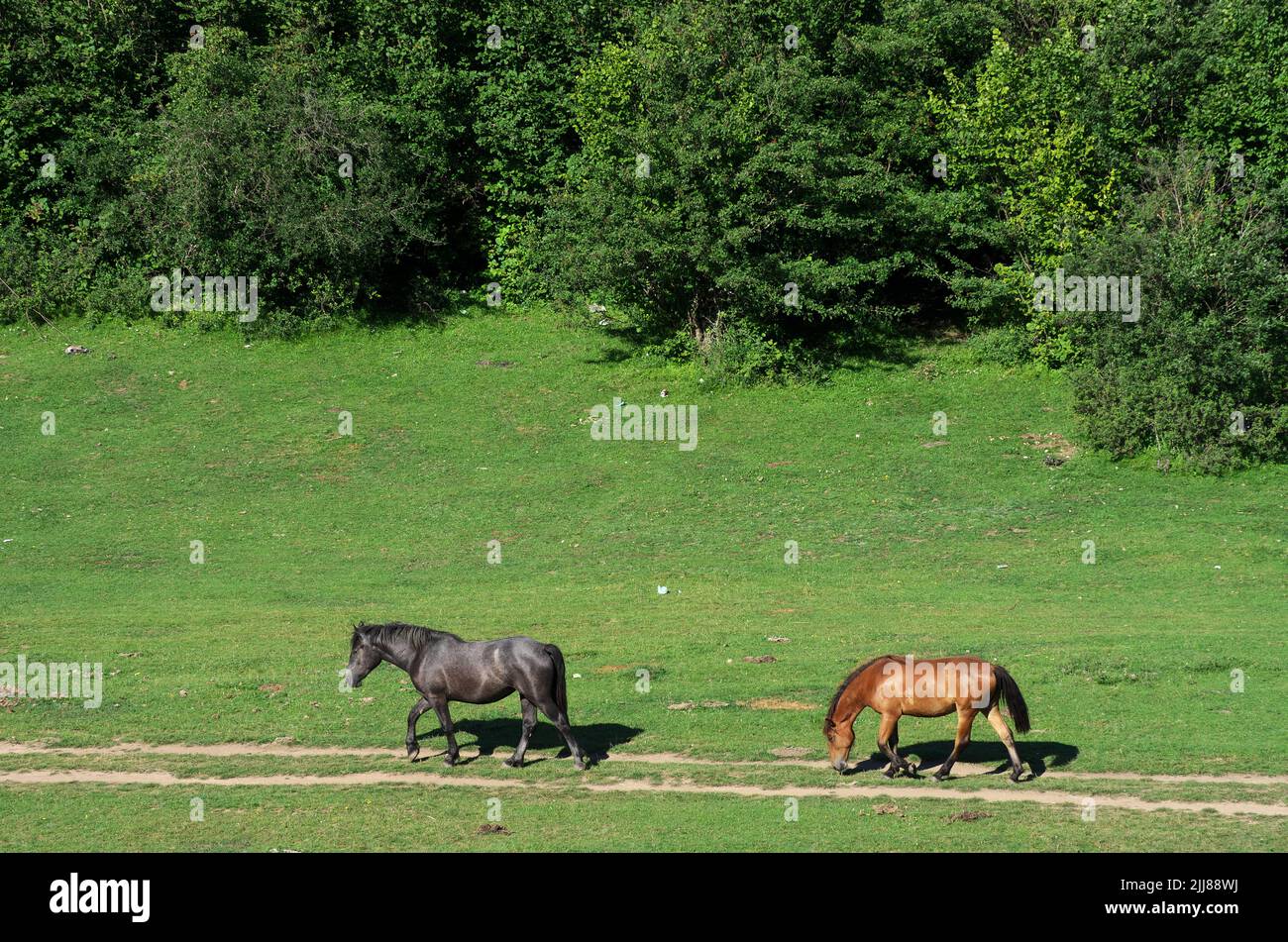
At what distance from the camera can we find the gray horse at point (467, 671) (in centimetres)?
1777

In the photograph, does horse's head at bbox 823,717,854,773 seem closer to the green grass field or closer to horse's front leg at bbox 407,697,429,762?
the green grass field

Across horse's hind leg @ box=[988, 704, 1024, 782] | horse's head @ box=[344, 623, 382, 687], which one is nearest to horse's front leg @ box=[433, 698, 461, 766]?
horse's head @ box=[344, 623, 382, 687]

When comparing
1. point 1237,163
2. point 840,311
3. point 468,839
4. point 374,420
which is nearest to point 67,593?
point 374,420

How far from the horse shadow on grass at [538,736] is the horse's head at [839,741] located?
312cm

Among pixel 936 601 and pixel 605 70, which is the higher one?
pixel 605 70

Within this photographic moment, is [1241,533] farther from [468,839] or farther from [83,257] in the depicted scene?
[83,257]

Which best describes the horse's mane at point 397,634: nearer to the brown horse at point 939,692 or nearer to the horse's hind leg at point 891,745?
the brown horse at point 939,692

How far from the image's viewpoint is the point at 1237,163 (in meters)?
41.2

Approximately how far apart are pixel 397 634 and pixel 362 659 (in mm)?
593

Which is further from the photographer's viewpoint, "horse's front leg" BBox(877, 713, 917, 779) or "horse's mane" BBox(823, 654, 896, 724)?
"horse's front leg" BBox(877, 713, 917, 779)

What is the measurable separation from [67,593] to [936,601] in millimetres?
18500

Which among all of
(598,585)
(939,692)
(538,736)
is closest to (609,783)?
(538,736)

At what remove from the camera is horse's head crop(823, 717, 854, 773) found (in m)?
17.3

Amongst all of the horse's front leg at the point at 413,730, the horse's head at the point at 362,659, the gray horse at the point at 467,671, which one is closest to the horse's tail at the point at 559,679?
the gray horse at the point at 467,671
